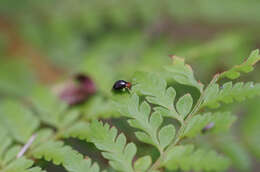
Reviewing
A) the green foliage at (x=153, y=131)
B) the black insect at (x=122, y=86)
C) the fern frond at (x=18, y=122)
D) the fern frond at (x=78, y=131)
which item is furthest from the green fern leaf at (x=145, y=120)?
the fern frond at (x=18, y=122)

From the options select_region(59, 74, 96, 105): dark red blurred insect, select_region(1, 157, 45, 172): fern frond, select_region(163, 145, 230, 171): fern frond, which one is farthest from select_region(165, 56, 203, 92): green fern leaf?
select_region(59, 74, 96, 105): dark red blurred insect

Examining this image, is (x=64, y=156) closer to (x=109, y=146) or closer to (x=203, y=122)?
(x=109, y=146)

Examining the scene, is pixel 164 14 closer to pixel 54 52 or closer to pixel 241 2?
pixel 241 2

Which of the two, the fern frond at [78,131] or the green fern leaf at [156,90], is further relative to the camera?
the fern frond at [78,131]

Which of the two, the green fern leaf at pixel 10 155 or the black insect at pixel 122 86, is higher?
the black insect at pixel 122 86

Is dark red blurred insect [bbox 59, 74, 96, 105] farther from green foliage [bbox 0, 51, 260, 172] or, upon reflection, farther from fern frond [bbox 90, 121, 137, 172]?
fern frond [bbox 90, 121, 137, 172]

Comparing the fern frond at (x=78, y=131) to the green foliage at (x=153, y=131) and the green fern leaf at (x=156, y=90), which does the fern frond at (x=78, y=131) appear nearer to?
the green foliage at (x=153, y=131)
